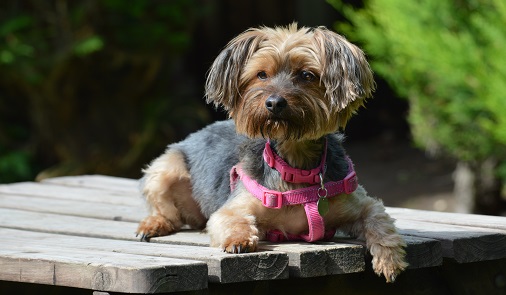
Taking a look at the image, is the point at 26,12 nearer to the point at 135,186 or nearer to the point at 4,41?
the point at 4,41

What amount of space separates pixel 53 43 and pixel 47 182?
350 cm

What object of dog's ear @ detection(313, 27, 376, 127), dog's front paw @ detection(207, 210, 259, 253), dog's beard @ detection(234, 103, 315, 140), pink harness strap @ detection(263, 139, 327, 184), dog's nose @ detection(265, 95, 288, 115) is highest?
dog's ear @ detection(313, 27, 376, 127)

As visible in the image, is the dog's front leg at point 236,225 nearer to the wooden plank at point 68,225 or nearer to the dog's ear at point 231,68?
the dog's ear at point 231,68

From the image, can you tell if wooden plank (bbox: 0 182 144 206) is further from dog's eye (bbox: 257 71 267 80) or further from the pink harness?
dog's eye (bbox: 257 71 267 80)

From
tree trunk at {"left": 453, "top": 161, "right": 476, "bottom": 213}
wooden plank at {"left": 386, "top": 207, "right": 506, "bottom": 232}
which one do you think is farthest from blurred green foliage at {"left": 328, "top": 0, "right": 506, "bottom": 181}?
wooden plank at {"left": 386, "top": 207, "right": 506, "bottom": 232}

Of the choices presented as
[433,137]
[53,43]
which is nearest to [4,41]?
[53,43]

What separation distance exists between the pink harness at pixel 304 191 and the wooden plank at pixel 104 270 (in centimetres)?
61

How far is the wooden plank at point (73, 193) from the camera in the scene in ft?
21.6

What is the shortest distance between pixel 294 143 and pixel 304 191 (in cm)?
24

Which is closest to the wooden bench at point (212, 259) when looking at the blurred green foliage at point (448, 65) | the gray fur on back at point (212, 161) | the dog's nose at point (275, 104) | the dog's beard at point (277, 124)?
the gray fur on back at point (212, 161)

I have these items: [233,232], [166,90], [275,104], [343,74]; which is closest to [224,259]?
[233,232]

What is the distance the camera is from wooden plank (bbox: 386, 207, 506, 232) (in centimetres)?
544

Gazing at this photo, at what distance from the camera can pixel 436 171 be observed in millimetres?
11891

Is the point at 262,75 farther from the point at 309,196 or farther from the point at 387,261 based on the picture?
the point at 387,261
